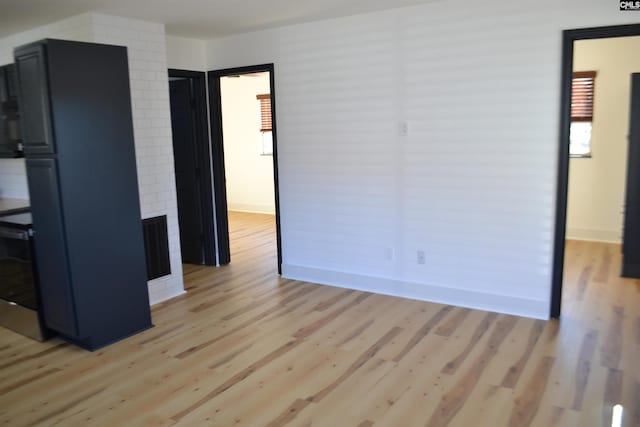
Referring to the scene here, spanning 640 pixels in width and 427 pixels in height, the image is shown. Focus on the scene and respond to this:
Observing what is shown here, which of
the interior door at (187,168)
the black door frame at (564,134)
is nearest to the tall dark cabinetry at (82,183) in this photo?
the interior door at (187,168)

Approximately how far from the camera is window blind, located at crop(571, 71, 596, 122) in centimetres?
586

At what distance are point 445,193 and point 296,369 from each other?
1.96 m

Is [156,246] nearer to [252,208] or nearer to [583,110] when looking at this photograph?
[252,208]

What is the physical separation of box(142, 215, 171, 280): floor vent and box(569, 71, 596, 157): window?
16.1 ft

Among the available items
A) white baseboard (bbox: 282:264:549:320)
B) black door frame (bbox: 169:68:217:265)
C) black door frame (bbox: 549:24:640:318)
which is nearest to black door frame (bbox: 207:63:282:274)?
black door frame (bbox: 169:68:217:265)

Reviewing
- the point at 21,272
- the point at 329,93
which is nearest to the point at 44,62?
the point at 21,272

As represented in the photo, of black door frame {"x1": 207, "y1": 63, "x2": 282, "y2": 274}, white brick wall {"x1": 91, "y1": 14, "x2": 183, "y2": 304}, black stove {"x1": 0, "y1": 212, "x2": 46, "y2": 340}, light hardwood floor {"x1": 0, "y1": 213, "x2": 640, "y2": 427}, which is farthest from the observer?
black door frame {"x1": 207, "y1": 63, "x2": 282, "y2": 274}

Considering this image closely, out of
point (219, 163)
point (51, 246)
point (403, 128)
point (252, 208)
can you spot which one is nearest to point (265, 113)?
point (252, 208)

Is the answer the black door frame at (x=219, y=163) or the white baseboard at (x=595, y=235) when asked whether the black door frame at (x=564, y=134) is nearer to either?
the black door frame at (x=219, y=163)

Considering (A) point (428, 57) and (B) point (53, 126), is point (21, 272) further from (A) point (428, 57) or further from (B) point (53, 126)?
(A) point (428, 57)

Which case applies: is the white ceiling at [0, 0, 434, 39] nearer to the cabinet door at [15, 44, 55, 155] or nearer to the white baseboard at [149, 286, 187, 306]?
the cabinet door at [15, 44, 55, 155]

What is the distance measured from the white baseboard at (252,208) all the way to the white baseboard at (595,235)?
4898mm

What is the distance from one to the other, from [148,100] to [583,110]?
202 inches

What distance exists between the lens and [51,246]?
334 cm
